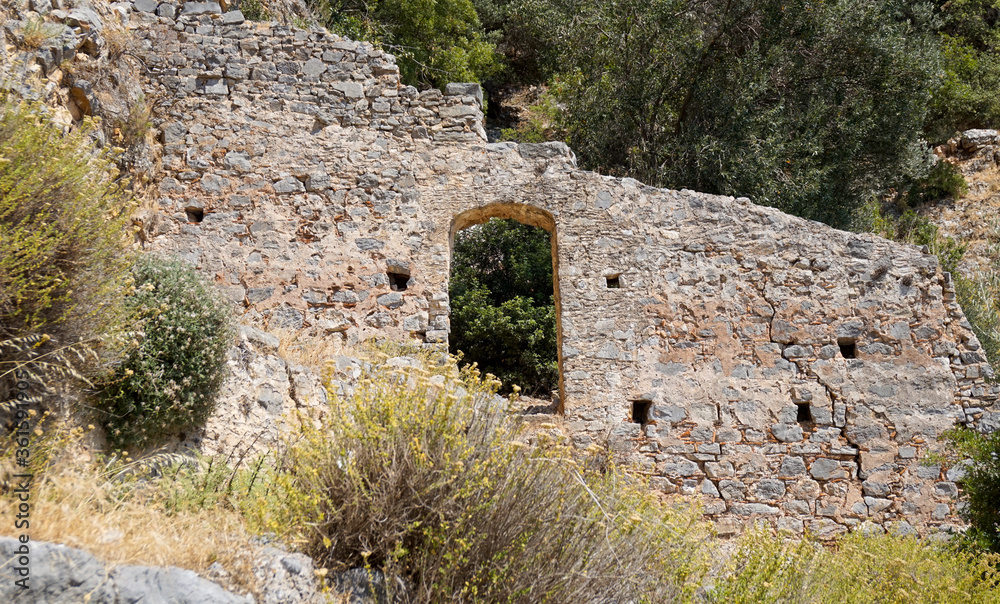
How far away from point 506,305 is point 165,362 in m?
7.91

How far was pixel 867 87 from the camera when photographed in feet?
44.4

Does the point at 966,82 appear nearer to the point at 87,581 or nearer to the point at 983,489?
the point at 983,489

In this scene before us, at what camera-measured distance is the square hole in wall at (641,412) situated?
7.40 metres

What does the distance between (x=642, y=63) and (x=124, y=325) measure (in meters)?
11.2

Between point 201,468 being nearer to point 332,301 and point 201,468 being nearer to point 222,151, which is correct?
point 332,301

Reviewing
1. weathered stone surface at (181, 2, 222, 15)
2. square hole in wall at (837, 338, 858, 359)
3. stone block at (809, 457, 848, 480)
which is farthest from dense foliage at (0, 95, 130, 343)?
square hole in wall at (837, 338, 858, 359)

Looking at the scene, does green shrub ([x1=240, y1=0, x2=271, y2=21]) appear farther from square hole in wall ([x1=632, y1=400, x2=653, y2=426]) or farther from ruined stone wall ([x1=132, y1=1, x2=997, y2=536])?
square hole in wall ([x1=632, y1=400, x2=653, y2=426])

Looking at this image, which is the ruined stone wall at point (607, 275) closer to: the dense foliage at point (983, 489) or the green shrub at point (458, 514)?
the dense foliage at point (983, 489)

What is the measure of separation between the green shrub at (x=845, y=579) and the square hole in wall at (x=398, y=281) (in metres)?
4.39

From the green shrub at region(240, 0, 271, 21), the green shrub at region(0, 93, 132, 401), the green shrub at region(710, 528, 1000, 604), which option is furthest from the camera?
the green shrub at region(240, 0, 271, 21)

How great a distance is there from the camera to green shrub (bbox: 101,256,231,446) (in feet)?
14.7

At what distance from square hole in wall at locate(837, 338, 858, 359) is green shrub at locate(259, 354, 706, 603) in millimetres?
4228

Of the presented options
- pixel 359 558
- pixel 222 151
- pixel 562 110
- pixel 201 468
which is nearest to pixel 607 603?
pixel 359 558

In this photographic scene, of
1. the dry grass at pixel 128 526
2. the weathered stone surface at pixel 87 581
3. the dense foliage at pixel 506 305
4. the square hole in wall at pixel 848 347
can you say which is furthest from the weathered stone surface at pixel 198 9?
the square hole in wall at pixel 848 347
